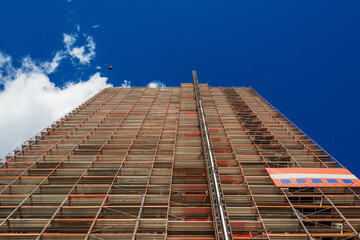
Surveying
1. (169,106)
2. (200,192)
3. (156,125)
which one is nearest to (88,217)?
(200,192)

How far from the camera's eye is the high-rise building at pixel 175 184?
20.1 meters

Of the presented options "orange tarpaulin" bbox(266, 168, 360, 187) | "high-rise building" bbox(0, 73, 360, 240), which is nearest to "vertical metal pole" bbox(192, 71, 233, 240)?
"high-rise building" bbox(0, 73, 360, 240)

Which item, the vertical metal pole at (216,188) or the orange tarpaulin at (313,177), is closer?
the vertical metal pole at (216,188)

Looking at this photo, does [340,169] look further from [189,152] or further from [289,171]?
[189,152]

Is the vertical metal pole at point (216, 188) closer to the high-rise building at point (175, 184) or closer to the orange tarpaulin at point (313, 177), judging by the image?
the high-rise building at point (175, 184)

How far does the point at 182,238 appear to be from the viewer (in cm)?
1905

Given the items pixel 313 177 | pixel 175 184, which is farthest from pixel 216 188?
pixel 313 177

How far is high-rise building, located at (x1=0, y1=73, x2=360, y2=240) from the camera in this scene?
66.0 feet

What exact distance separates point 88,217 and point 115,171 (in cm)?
725

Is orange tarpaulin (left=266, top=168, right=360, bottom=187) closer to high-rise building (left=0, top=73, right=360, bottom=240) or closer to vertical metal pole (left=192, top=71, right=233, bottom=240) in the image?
high-rise building (left=0, top=73, right=360, bottom=240)

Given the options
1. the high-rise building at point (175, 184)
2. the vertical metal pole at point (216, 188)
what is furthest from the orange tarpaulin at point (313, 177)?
the vertical metal pole at point (216, 188)

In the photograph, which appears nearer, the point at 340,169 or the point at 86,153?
the point at 340,169

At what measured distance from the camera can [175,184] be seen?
2520 centimetres

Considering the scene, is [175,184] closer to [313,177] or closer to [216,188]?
[216,188]
